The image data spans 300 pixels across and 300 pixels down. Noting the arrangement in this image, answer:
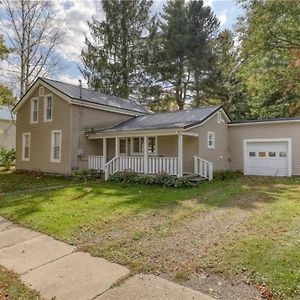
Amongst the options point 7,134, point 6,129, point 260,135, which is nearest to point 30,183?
point 260,135

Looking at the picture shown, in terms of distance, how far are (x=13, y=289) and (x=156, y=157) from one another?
10.6m

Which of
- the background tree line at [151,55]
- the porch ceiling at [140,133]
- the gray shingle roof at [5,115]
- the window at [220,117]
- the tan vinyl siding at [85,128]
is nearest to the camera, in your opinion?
the porch ceiling at [140,133]

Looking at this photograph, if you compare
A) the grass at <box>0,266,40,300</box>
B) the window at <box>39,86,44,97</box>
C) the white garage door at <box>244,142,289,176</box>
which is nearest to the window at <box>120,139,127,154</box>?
the window at <box>39,86,44,97</box>

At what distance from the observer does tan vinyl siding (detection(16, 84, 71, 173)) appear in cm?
1600

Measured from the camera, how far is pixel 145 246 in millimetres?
5328

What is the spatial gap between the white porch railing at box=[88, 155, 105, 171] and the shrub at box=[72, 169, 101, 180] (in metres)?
0.33

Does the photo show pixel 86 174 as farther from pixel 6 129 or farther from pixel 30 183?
pixel 6 129

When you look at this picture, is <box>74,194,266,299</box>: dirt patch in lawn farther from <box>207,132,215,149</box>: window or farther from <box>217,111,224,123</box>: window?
<box>217,111,224,123</box>: window

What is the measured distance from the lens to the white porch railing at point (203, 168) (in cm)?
1355

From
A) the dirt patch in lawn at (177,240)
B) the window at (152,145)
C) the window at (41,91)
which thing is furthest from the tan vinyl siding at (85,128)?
the dirt patch in lawn at (177,240)

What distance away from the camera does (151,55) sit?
97.1ft

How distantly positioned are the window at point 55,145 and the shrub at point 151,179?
4.24m

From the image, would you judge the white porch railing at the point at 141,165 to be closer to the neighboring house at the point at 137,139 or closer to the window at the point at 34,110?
the neighboring house at the point at 137,139

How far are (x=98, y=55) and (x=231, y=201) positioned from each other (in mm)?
24458
